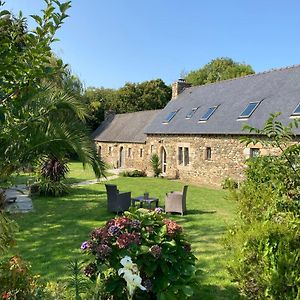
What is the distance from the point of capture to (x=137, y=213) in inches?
190

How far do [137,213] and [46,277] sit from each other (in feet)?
8.18

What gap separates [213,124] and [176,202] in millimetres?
9552

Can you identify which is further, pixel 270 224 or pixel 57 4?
pixel 270 224

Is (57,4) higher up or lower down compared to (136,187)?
higher up

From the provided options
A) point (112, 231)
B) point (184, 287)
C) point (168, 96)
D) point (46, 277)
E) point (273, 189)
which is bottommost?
point (46, 277)

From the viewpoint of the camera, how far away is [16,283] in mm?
4055

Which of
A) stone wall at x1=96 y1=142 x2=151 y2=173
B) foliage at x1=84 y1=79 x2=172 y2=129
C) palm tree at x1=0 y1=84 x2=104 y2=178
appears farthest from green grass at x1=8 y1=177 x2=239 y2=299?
foliage at x1=84 y1=79 x2=172 y2=129

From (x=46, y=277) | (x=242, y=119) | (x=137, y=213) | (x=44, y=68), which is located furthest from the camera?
(x=242, y=119)

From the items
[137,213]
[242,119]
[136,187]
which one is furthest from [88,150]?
[242,119]

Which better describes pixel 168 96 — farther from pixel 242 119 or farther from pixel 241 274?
pixel 241 274

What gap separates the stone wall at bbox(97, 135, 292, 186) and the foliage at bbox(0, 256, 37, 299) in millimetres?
12800

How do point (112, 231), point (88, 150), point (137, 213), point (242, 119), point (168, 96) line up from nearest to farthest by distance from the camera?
point (112, 231) → point (137, 213) → point (88, 150) → point (242, 119) → point (168, 96)

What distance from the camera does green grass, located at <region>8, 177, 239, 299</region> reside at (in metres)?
6.21

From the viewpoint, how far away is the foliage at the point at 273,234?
396cm
